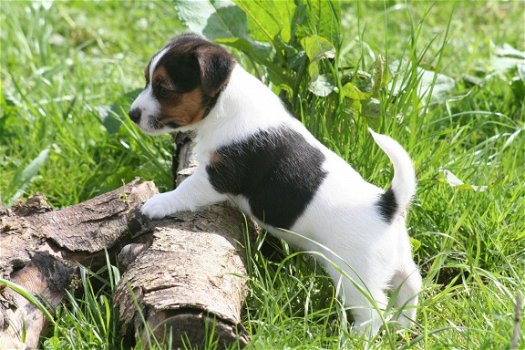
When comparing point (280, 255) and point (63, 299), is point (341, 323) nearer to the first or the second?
point (280, 255)

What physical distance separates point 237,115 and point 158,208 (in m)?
0.64

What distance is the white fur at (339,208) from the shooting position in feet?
13.3

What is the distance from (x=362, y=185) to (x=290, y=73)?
4.28ft

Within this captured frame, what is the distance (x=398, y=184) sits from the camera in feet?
13.4

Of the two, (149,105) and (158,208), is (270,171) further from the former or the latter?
(149,105)

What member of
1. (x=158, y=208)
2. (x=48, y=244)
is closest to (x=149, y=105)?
(x=158, y=208)

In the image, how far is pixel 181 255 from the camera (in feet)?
12.8

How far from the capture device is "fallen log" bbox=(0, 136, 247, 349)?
3.52m

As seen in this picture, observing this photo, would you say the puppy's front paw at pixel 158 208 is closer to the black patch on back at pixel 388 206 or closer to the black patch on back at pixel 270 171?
the black patch on back at pixel 270 171

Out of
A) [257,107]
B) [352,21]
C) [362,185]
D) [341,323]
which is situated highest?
[257,107]

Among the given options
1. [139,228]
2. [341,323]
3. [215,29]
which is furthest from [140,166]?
[341,323]

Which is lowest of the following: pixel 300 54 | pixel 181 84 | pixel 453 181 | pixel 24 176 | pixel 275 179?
pixel 24 176

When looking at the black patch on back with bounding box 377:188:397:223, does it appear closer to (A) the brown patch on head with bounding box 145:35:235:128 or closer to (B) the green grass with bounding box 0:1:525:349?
(B) the green grass with bounding box 0:1:525:349

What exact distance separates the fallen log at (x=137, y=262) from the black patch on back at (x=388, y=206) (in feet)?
2.43
